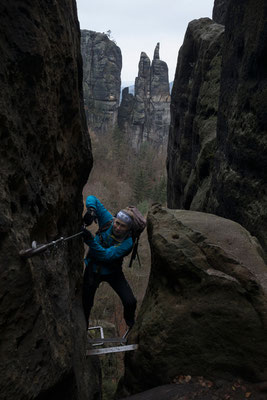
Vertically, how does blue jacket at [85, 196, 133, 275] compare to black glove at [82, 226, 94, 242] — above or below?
below

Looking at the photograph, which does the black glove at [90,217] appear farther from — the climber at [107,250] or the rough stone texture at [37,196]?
the rough stone texture at [37,196]

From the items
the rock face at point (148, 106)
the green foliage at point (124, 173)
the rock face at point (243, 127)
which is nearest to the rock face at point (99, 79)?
the rock face at point (148, 106)

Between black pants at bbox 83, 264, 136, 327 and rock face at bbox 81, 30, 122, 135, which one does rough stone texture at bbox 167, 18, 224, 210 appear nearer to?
black pants at bbox 83, 264, 136, 327

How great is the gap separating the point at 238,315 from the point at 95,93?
56412mm

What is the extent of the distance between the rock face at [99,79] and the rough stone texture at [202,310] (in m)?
52.0

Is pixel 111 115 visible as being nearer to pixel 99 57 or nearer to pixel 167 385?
pixel 99 57

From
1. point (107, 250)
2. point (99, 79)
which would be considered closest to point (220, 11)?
point (107, 250)

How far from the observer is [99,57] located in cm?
5522

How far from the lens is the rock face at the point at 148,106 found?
188ft

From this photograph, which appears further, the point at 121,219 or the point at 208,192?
A: the point at 208,192

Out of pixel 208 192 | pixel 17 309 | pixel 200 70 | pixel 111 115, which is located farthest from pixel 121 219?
pixel 111 115

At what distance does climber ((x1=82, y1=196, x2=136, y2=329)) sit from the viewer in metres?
4.44

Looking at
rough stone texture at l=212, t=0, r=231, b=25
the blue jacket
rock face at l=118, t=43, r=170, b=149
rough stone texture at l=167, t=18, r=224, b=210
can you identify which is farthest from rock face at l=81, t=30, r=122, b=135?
the blue jacket

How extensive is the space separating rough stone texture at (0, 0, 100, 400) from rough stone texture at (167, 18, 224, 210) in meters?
4.95
